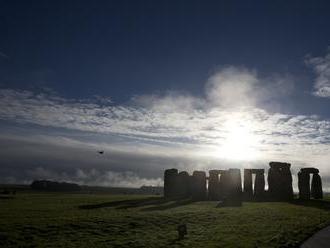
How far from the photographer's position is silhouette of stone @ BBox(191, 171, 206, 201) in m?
71.5

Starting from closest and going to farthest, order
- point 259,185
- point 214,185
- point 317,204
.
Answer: point 317,204, point 259,185, point 214,185

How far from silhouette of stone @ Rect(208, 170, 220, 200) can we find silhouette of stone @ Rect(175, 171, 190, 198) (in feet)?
14.7

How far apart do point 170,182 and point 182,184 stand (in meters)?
2.38

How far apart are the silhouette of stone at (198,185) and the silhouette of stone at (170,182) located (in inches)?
150

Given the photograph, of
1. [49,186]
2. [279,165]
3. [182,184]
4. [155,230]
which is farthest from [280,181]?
[49,186]

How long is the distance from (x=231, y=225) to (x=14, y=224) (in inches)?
716

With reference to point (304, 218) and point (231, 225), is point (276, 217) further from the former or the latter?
point (231, 225)

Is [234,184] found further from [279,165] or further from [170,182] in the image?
[170,182]

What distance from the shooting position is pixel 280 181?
70688 mm

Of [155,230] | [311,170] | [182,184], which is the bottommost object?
[155,230]

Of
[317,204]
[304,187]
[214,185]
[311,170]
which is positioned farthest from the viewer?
[214,185]

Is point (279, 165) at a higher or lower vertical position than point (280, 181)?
higher

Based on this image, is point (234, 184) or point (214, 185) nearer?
point (234, 184)

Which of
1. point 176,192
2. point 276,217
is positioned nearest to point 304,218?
point 276,217
